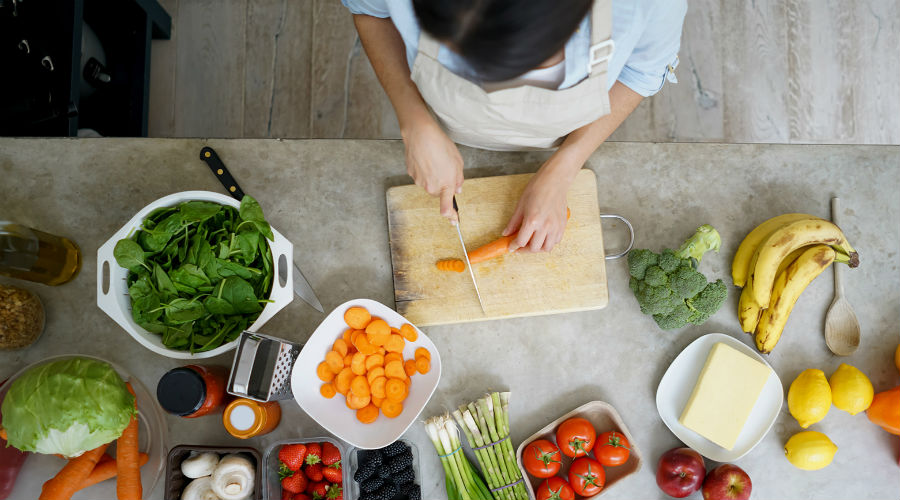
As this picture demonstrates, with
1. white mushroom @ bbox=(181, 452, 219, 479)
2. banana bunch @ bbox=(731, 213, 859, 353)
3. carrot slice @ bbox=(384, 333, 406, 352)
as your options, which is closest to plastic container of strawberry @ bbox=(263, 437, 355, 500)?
white mushroom @ bbox=(181, 452, 219, 479)

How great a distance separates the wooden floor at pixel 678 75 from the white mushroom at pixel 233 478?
4.28 ft

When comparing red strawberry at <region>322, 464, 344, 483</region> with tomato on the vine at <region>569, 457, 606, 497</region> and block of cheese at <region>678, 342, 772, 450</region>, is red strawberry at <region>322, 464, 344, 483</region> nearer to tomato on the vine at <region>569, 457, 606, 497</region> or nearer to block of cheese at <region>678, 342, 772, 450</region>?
tomato on the vine at <region>569, 457, 606, 497</region>

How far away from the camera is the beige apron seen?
2.77 ft

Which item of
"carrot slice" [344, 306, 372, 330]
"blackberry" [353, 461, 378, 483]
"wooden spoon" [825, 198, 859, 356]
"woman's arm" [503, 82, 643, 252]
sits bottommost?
"blackberry" [353, 461, 378, 483]

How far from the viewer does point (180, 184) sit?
1.25m

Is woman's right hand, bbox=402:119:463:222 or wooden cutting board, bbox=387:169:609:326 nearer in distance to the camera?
woman's right hand, bbox=402:119:463:222

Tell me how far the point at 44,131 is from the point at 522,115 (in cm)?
141

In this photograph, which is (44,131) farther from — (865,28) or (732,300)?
(865,28)

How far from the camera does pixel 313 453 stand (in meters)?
1.12

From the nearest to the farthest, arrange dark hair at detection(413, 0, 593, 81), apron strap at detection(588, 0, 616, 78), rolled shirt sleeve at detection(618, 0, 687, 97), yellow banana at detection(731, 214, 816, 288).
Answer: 1. dark hair at detection(413, 0, 593, 81)
2. apron strap at detection(588, 0, 616, 78)
3. rolled shirt sleeve at detection(618, 0, 687, 97)
4. yellow banana at detection(731, 214, 816, 288)

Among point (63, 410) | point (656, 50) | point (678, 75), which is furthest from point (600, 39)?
point (678, 75)

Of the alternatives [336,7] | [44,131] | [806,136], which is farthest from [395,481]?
[806,136]

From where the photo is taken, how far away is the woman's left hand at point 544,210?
3.75 ft

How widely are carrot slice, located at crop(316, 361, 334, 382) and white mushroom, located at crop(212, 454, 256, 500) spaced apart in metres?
0.23
